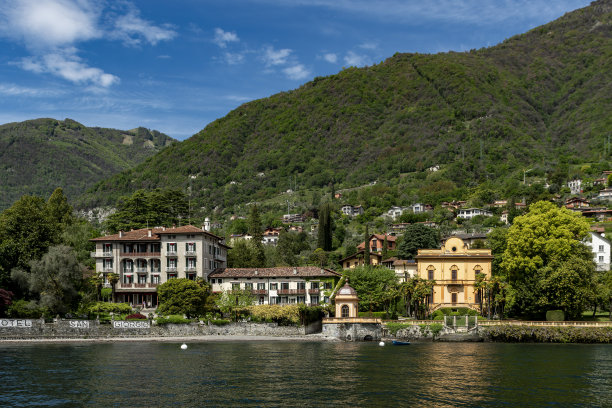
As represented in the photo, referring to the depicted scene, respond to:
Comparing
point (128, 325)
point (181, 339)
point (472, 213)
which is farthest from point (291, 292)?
point (472, 213)

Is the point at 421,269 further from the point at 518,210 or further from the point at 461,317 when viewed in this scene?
the point at 518,210

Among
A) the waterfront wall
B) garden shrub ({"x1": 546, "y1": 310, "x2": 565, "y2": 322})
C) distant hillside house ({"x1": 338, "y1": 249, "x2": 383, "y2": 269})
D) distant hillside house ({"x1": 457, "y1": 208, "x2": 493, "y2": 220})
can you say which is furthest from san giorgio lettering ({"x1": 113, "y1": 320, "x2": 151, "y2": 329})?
distant hillside house ({"x1": 457, "y1": 208, "x2": 493, "y2": 220})

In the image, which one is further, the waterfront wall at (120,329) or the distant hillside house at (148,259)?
the distant hillside house at (148,259)

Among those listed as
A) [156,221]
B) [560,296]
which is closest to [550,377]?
[560,296]

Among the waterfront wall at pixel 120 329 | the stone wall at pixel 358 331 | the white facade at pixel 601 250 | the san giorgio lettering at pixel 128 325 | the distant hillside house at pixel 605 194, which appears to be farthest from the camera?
the distant hillside house at pixel 605 194

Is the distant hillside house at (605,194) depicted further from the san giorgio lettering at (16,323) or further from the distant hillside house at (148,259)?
the san giorgio lettering at (16,323)

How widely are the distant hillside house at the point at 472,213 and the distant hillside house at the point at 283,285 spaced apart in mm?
108941

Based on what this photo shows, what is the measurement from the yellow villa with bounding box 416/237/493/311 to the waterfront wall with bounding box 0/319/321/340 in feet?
72.5

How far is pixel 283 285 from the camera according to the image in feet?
317

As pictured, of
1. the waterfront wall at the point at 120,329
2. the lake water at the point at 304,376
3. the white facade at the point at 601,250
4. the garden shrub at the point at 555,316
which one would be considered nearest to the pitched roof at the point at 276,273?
the waterfront wall at the point at 120,329

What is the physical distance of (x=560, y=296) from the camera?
78.5 meters

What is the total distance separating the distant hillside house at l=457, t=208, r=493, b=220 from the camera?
641 feet

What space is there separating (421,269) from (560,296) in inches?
895

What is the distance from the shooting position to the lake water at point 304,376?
39.1 meters
